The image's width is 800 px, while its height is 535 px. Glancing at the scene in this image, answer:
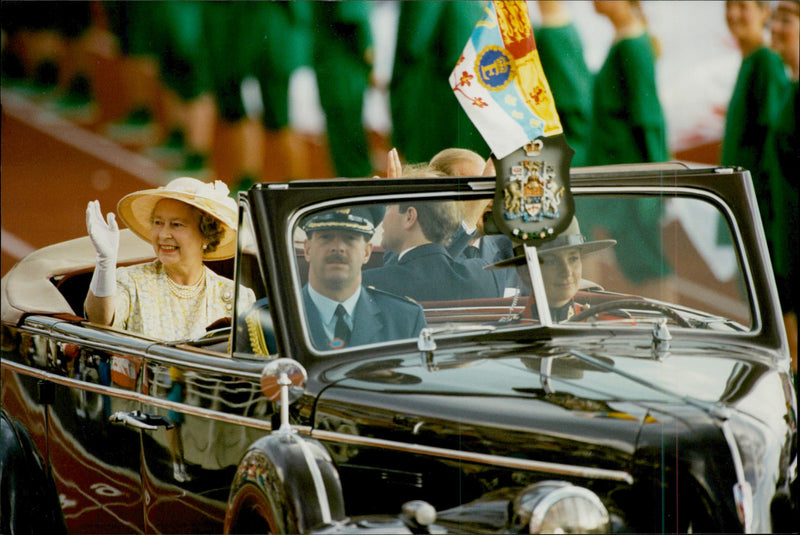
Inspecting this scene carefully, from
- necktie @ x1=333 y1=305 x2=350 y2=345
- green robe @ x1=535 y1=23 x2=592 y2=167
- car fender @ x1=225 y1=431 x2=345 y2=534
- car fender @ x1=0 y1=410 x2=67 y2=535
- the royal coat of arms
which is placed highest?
green robe @ x1=535 y1=23 x2=592 y2=167

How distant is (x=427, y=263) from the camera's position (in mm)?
2947

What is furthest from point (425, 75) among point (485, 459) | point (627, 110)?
point (485, 459)

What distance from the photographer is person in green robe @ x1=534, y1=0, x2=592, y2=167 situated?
457 cm

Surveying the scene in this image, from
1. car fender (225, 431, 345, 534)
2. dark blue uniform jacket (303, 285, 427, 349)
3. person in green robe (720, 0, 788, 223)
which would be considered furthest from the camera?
person in green robe (720, 0, 788, 223)

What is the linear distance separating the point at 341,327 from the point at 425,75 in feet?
6.63

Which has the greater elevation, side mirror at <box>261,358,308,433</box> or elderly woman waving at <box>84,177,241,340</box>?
elderly woman waving at <box>84,177,241,340</box>

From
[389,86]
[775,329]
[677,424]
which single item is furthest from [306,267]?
[389,86]

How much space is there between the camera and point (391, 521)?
2.18 m

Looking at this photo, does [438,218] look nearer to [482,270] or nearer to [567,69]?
[482,270]

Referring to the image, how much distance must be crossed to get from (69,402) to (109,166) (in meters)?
0.88

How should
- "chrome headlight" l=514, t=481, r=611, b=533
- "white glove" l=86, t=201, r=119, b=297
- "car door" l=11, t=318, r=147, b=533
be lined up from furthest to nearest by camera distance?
"white glove" l=86, t=201, r=119, b=297 → "car door" l=11, t=318, r=147, b=533 → "chrome headlight" l=514, t=481, r=611, b=533

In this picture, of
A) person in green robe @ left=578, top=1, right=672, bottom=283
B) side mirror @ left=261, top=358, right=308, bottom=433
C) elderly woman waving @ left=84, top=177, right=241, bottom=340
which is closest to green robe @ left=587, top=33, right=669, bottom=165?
person in green robe @ left=578, top=1, right=672, bottom=283

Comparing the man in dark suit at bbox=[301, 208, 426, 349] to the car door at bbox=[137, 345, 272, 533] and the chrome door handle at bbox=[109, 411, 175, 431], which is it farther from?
the chrome door handle at bbox=[109, 411, 175, 431]

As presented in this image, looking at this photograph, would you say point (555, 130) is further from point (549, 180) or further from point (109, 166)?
point (109, 166)
